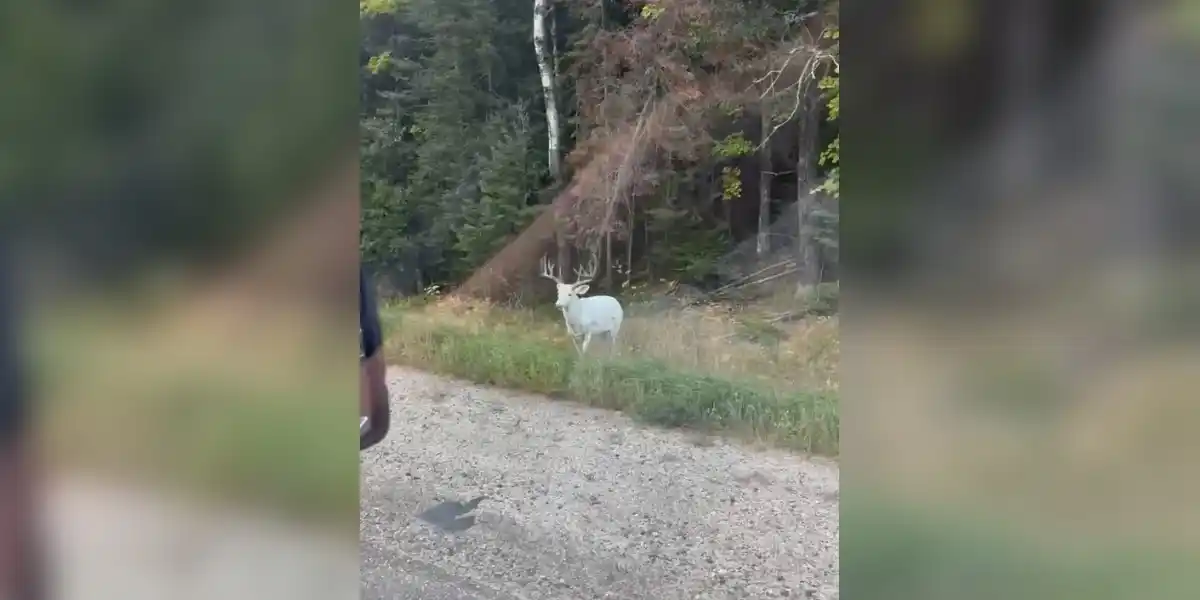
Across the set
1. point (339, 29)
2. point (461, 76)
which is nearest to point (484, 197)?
point (461, 76)

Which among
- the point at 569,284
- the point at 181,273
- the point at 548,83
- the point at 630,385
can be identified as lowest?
the point at 630,385

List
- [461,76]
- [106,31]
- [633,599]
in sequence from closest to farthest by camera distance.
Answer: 1. [106,31]
2. [633,599]
3. [461,76]

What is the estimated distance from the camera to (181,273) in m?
0.66

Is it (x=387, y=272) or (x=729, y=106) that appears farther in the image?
(x=729, y=106)

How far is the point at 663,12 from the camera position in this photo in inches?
76.1

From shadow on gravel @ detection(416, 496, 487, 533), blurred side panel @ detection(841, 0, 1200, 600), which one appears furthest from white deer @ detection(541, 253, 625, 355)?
blurred side panel @ detection(841, 0, 1200, 600)

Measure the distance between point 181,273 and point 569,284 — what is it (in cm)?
141

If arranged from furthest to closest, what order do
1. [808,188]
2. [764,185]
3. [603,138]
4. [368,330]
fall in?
[603,138] → [764,185] → [808,188] → [368,330]

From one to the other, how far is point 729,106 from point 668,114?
144 millimetres

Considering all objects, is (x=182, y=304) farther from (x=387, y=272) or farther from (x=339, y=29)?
(x=387, y=272)

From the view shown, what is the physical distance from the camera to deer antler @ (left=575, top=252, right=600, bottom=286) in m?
2.04

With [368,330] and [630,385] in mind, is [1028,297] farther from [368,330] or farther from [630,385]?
[630,385]

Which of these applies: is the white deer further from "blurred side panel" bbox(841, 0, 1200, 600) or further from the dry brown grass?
"blurred side panel" bbox(841, 0, 1200, 600)

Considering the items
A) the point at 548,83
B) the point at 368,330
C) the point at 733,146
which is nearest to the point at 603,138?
the point at 548,83
